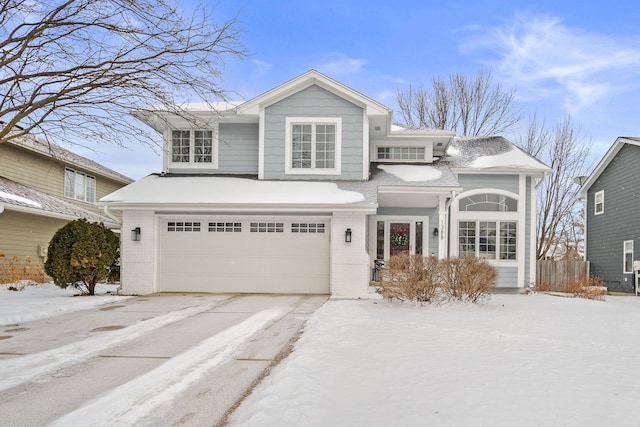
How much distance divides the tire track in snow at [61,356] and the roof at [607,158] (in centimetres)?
1795

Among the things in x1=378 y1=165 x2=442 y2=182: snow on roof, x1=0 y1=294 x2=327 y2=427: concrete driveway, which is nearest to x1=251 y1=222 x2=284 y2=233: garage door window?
x1=0 y1=294 x2=327 y2=427: concrete driveway

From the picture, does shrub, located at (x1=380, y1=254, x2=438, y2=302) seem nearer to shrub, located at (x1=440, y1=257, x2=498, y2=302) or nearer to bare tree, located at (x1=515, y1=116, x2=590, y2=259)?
shrub, located at (x1=440, y1=257, x2=498, y2=302)

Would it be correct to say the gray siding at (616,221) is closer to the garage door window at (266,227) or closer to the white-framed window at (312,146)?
the white-framed window at (312,146)

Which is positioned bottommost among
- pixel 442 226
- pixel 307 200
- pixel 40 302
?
pixel 40 302

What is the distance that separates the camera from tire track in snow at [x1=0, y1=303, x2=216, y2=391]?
5297mm

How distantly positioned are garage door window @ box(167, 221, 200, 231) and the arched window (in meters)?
8.50

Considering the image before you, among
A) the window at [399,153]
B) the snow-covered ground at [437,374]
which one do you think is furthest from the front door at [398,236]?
the snow-covered ground at [437,374]

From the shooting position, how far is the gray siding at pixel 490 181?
16.7 metres

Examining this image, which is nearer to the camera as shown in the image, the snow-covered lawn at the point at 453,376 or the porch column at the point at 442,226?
the snow-covered lawn at the point at 453,376

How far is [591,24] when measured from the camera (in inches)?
584

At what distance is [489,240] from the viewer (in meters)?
16.7

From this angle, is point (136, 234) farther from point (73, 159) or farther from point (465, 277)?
point (73, 159)

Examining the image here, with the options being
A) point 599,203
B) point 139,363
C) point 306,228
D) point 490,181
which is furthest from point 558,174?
point 139,363

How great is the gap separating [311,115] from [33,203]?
32.0ft
